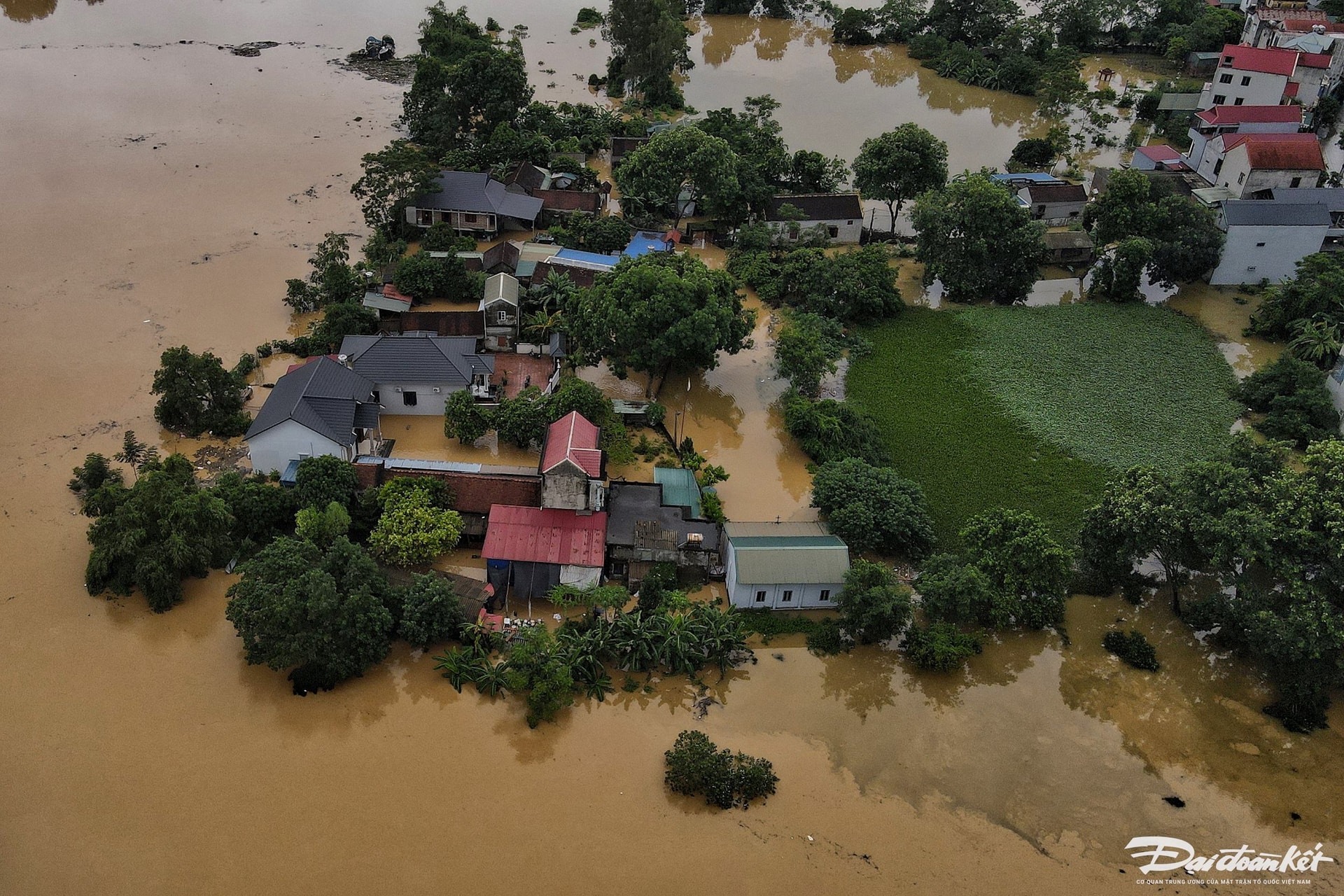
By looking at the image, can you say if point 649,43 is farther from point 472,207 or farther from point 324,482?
point 324,482

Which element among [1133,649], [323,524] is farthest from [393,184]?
[1133,649]

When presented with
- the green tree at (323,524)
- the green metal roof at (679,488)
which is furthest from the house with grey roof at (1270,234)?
the green tree at (323,524)

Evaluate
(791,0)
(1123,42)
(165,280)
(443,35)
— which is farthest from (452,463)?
(1123,42)

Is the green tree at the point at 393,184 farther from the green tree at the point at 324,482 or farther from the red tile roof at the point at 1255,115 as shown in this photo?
the red tile roof at the point at 1255,115

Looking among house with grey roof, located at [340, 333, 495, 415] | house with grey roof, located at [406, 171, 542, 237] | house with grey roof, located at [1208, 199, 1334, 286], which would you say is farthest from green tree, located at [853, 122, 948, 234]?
house with grey roof, located at [340, 333, 495, 415]

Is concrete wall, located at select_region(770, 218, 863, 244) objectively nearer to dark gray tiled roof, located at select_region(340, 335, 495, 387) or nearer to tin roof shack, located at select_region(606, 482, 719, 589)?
dark gray tiled roof, located at select_region(340, 335, 495, 387)

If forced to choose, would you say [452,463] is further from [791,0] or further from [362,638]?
[791,0]
